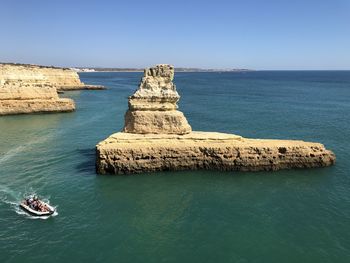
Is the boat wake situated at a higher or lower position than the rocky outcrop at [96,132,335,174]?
lower

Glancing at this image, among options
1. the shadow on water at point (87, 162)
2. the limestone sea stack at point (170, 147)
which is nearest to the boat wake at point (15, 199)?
the shadow on water at point (87, 162)

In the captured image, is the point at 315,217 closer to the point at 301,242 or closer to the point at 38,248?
the point at 301,242

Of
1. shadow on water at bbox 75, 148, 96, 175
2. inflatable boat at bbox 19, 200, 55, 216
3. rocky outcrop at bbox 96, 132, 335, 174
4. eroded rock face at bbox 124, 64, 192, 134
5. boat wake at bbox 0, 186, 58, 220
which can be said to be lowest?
boat wake at bbox 0, 186, 58, 220

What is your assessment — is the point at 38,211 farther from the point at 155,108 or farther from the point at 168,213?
the point at 155,108

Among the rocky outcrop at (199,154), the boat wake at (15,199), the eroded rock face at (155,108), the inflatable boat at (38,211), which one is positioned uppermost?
the eroded rock face at (155,108)

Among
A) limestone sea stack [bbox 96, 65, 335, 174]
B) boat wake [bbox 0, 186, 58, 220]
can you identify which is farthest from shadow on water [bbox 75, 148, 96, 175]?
boat wake [bbox 0, 186, 58, 220]

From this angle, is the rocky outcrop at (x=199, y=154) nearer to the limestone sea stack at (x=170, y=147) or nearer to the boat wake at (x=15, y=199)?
the limestone sea stack at (x=170, y=147)

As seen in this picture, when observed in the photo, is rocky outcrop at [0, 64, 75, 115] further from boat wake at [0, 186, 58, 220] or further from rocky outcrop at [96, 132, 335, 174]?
boat wake at [0, 186, 58, 220]
